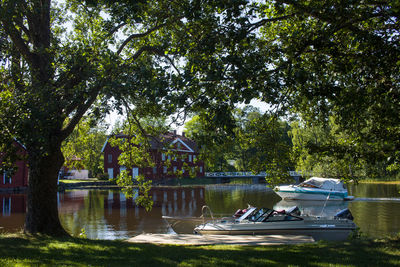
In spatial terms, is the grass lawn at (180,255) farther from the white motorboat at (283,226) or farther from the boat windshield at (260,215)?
the boat windshield at (260,215)

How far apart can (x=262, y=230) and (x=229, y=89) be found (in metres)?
8.38

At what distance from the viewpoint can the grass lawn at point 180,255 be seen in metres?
7.60

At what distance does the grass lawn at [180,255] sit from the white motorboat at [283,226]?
530 centimetres

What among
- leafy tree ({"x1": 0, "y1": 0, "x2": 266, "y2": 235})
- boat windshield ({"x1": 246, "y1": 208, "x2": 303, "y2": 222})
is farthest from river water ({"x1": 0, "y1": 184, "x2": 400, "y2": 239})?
leafy tree ({"x1": 0, "y1": 0, "x2": 266, "y2": 235})

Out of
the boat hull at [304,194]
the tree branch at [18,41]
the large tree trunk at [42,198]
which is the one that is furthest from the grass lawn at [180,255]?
the boat hull at [304,194]

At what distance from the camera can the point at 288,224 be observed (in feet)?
50.7

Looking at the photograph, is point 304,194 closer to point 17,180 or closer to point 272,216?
point 272,216

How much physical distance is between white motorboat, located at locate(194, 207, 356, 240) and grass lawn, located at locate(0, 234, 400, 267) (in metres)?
5.30

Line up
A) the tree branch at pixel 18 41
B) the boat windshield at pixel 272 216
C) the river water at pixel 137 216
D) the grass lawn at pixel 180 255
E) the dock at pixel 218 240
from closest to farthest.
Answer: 1. the grass lawn at pixel 180 255
2. the tree branch at pixel 18 41
3. the dock at pixel 218 240
4. the boat windshield at pixel 272 216
5. the river water at pixel 137 216

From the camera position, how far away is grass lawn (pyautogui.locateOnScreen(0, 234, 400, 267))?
7.60m

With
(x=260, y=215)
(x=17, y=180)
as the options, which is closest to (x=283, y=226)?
(x=260, y=215)

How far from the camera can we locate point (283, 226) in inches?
604

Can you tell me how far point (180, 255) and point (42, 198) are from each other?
20.2 feet

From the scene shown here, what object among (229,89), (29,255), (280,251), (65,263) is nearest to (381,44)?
(229,89)
